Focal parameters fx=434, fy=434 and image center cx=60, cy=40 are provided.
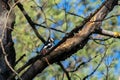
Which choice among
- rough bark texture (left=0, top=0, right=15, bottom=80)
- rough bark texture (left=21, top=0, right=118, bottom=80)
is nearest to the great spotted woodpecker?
rough bark texture (left=21, top=0, right=118, bottom=80)

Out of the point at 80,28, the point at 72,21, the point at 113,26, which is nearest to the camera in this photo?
the point at 80,28

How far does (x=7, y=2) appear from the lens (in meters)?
2.41

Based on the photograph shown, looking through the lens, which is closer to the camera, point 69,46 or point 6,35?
point 69,46

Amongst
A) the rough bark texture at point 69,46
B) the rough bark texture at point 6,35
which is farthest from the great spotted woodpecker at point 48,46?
the rough bark texture at point 6,35

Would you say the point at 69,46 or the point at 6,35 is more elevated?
the point at 6,35

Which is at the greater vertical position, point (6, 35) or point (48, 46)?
point (6, 35)

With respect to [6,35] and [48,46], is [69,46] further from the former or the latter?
[6,35]

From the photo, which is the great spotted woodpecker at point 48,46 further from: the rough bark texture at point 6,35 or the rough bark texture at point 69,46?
the rough bark texture at point 6,35

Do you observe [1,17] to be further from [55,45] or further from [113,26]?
[113,26]

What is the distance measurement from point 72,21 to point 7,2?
2223 millimetres

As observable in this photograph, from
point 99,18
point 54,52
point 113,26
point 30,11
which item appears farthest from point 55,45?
point 113,26

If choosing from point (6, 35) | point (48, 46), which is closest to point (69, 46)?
point (48, 46)

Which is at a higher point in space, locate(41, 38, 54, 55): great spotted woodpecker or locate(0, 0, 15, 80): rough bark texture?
locate(0, 0, 15, 80): rough bark texture

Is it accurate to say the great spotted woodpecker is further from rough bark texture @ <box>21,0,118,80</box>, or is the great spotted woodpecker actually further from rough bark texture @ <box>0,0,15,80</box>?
rough bark texture @ <box>0,0,15,80</box>
